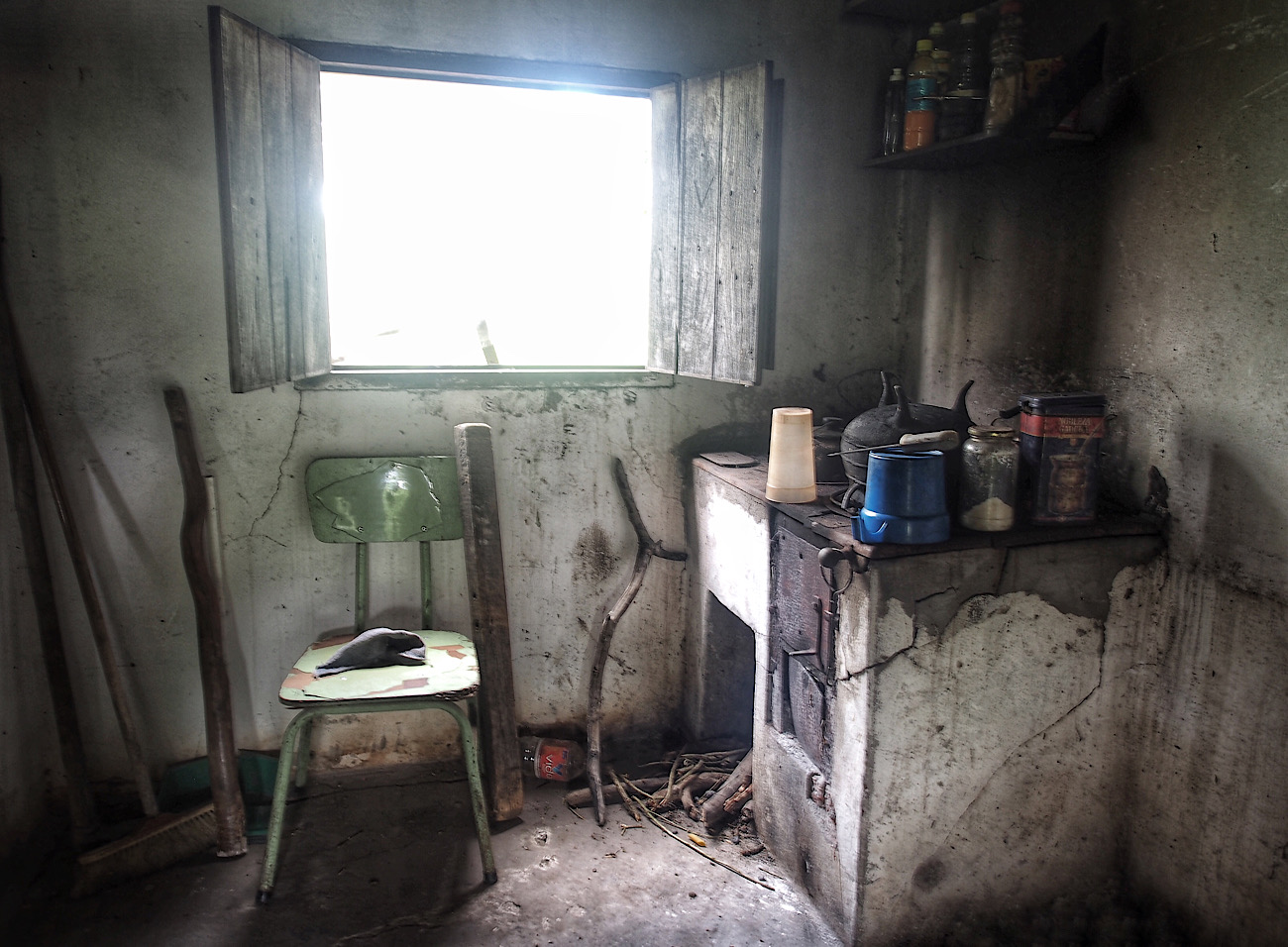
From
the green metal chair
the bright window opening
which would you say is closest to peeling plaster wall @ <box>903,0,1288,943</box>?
the bright window opening

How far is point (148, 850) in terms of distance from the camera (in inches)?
84.6

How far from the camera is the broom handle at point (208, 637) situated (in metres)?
2.22

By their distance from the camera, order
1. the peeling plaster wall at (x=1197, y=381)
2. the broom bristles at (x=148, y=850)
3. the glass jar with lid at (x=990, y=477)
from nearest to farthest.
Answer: the peeling plaster wall at (x=1197, y=381) < the glass jar with lid at (x=990, y=477) < the broom bristles at (x=148, y=850)

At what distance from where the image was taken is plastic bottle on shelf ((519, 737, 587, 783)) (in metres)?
2.56

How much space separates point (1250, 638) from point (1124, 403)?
583 millimetres

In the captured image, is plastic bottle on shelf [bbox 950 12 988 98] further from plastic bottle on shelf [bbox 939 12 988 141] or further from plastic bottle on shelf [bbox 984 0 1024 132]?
plastic bottle on shelf [bbox 984 0 1024 132]

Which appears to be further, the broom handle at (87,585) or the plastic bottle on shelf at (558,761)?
the plastic bottle on shelf at (558,761)

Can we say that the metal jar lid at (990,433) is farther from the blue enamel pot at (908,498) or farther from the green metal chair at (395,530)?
the green metal chair at (395,530)

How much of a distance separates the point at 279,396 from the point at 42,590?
0.79 metres

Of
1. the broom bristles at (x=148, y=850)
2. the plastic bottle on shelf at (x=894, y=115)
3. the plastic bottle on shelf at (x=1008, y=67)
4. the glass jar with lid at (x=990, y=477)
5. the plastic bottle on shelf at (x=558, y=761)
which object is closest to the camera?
the glass jar with lid at (x=990, y=477)

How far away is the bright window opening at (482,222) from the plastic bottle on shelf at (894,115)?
2.43 ft

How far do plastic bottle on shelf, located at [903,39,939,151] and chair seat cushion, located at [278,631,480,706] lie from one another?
1.88m

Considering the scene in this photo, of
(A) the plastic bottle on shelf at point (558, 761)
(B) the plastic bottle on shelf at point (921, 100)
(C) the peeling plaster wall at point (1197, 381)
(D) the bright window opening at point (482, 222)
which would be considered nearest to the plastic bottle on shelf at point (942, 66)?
(B) the plastic bottle on shelf at point (921, 100)

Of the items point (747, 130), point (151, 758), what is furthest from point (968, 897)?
point (151, 758)
